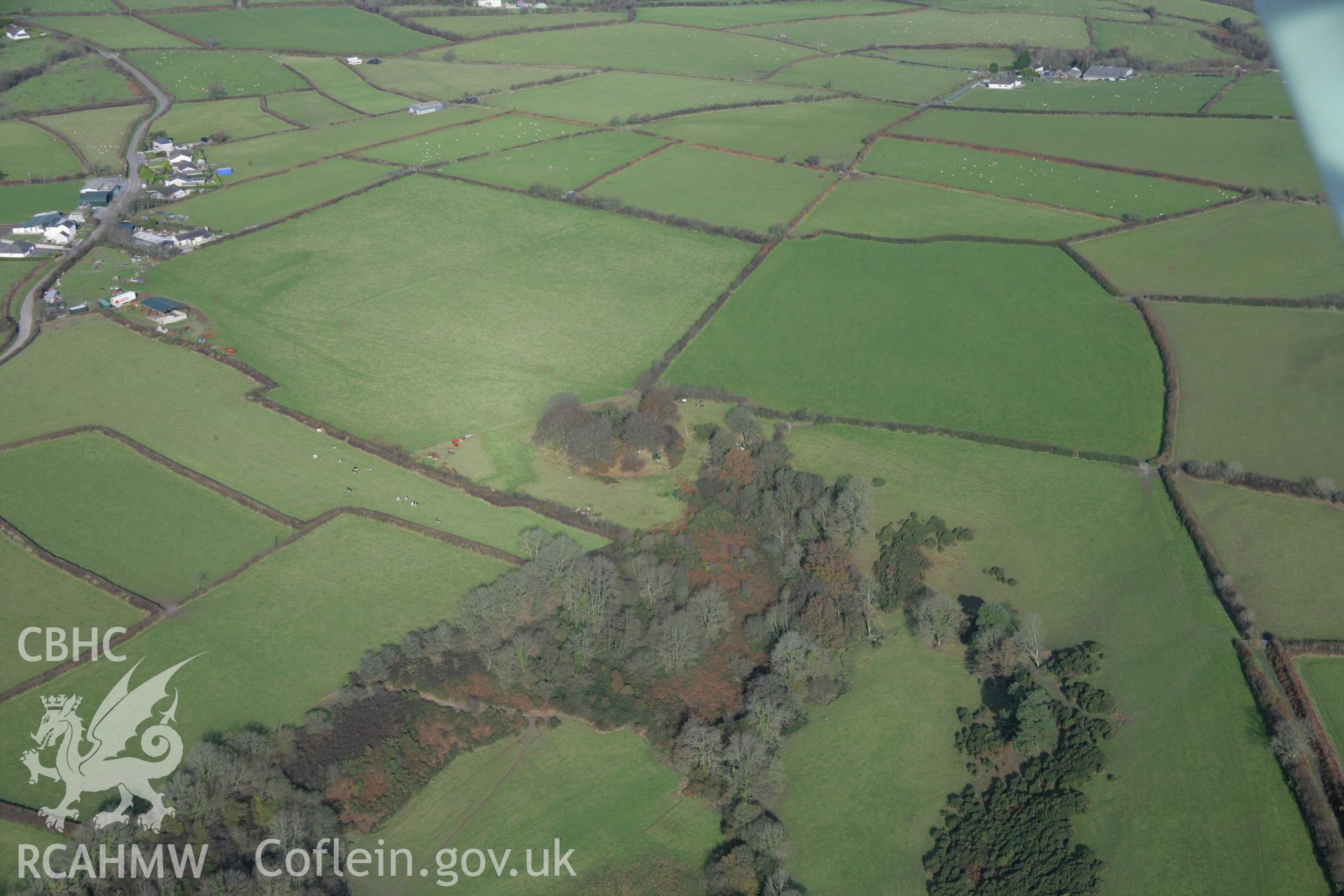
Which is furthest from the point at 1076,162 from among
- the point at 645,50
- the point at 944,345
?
the point at 645,50

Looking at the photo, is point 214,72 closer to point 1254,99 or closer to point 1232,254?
point 1232,254

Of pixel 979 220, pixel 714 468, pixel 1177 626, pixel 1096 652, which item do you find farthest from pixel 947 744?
pixel 979 220

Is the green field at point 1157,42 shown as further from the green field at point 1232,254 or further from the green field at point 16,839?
the green field at point 16,839

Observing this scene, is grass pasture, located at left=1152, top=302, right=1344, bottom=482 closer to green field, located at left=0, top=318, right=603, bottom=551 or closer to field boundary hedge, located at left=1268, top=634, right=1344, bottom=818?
field boundary hedge, located at left=1268, top=634, right=1344, bottom=818

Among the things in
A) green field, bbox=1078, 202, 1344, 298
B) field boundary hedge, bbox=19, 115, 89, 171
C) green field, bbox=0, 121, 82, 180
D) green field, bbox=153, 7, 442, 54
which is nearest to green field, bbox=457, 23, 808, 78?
green field, bbox=153, 7, 442, 54

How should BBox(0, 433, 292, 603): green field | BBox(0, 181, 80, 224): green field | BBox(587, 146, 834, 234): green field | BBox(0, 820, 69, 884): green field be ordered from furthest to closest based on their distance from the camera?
BBox(0, 181, 80, 224): green field, BBox(587, 146, 834, 234): green field, BBox(0, 433, 292, 603): green field, BBox(0, 820, 69, 884): green field

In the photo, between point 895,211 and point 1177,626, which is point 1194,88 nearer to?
point 895,211
